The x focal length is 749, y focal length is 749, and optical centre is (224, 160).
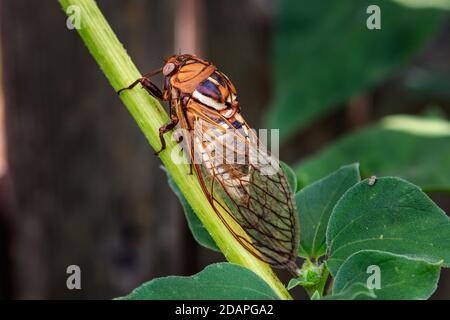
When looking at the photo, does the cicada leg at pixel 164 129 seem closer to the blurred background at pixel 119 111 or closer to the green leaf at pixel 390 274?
the green leaf at pixel 390 274

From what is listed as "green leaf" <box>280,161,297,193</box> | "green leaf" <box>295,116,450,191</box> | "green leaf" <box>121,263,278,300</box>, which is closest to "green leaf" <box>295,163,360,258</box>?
"green leaf" <box>280,161,297,193</box>

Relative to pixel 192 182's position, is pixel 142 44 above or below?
above

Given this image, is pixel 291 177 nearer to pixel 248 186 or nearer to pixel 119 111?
pixel 248 186

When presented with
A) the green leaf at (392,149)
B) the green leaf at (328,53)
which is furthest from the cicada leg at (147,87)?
the green leaf at (328,53)

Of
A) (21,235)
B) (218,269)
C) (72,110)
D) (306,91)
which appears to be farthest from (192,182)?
(21,235)

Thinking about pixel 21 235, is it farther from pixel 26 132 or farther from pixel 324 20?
pixel 324 20

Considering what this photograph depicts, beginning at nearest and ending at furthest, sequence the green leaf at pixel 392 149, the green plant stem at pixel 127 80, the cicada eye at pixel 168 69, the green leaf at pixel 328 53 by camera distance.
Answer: the green plant stem at pixel 127 80, the cicada eye at pixel 168 69, the green leaf at pixel 392 149, the green leaf at pixel 328 53
